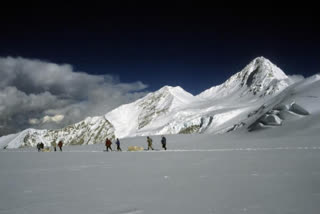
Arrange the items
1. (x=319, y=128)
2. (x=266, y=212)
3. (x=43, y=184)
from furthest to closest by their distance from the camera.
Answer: (x=319, y=128) → (x=43, y=184) → (x=266, y=212)

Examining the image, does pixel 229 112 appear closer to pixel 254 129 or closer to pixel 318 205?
Result: pixel 254 129

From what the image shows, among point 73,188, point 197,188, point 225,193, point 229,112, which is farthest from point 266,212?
point 229,112

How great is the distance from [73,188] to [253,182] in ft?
21.4

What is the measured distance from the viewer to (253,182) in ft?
29.0

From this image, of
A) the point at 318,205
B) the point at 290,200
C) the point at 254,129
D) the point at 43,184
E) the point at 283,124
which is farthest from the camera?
the point at 254,129

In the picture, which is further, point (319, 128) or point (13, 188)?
point (319, 128)

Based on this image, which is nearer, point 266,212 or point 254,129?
point 266,212

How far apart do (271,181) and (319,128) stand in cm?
3564

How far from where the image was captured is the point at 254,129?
51.3 m

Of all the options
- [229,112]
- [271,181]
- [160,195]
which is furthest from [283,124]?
[229,112]

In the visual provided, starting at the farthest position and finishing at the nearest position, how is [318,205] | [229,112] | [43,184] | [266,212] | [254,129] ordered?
[229,112] < [254,129] < [43,184] < [318,205] < [266,212]

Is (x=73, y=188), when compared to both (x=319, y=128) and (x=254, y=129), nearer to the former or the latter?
(x=319, y=128)

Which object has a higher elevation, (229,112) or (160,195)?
(229,112)

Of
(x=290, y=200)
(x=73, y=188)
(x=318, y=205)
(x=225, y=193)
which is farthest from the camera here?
(x=73, y=188)
